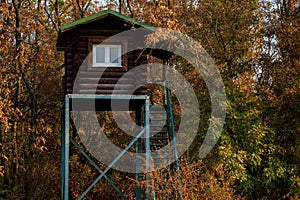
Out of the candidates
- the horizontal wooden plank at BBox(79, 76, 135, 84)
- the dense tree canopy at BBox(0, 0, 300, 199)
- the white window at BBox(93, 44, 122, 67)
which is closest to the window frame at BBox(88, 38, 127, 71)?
the white window at BBox(93, 44, 122, 67)

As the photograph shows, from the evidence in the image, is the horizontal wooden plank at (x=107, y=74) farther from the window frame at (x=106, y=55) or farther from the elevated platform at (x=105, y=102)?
the elevated platform at (x=105, y=102)

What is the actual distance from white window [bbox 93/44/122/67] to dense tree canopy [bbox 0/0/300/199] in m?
2.42

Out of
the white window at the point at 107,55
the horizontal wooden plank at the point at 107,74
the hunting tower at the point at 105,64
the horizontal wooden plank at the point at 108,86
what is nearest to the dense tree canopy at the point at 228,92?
the hunting tower at the point at 105,64

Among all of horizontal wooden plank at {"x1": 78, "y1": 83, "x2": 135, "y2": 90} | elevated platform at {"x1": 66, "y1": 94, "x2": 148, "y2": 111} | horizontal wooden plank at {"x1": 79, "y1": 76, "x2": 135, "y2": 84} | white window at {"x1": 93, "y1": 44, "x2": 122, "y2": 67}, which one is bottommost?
elevated platform at {"x1": 66, "y1": 94, "x2": 148, "y2": 111}

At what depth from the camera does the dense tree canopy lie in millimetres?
18391

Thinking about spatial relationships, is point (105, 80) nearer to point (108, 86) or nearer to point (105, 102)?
point (108, 86)

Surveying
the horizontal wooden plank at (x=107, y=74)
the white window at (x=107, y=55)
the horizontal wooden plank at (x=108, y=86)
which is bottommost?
the horizontal wooden plank at (x=108, y=86)

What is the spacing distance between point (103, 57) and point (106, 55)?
0.11m

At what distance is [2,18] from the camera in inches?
803

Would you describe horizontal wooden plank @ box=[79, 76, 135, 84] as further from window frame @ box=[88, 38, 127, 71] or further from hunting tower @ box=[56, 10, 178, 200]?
window frame @ box=[88, 38, 127, 71]

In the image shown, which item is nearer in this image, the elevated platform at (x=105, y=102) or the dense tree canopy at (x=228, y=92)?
the elevated platform at (x=105, y=102)

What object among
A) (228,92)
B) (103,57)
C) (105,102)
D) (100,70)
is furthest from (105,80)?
(228,92)

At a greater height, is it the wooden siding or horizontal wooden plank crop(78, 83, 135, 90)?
the wooden siding

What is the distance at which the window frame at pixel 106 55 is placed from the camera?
15.2 m
